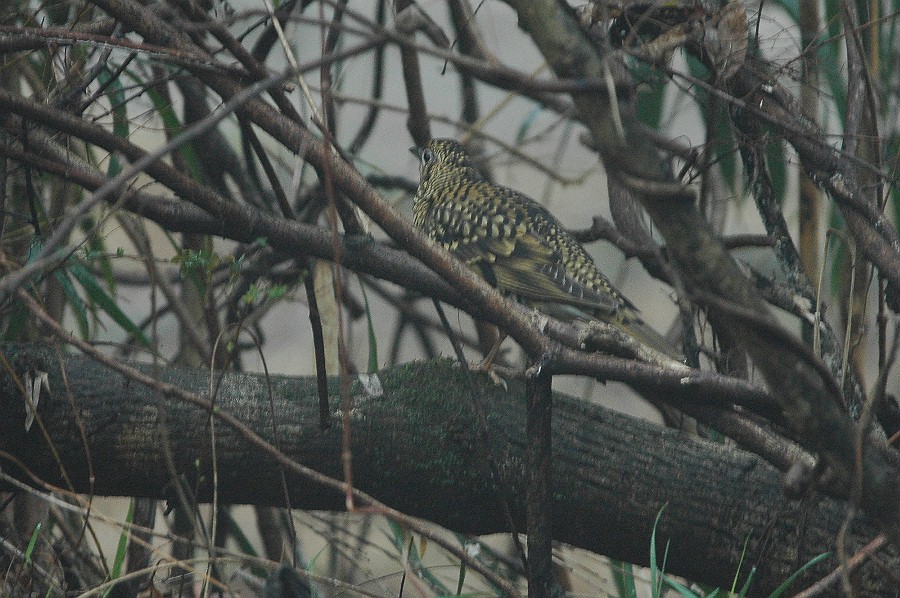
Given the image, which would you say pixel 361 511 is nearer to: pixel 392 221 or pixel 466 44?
pixel 392 221

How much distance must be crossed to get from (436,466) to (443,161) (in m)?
2.06

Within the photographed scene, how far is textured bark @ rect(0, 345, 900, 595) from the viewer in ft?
7.78

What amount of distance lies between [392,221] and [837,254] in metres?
2.33

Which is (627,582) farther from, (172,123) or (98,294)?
(172,123)

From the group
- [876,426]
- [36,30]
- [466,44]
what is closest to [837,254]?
[876,426]

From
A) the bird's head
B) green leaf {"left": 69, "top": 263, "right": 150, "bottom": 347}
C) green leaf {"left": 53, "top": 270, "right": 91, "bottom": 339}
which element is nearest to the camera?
green leaf {"left": 53, "top": 270, "right": 91, "bottom": 339}

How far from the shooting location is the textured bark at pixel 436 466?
93.4 inches

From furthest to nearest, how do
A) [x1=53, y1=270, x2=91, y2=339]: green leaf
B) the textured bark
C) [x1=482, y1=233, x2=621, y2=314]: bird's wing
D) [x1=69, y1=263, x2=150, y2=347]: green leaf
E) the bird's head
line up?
the bird's head
[x1=482, y1=233, x2=621, y2=314]: bird's wing
[x1=69, y1=263, x2=150, y2=347]: green leaf
[x1=53, y1=270, x2=91, y2=339]: green leaf
the textured bark

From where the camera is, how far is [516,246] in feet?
12.3

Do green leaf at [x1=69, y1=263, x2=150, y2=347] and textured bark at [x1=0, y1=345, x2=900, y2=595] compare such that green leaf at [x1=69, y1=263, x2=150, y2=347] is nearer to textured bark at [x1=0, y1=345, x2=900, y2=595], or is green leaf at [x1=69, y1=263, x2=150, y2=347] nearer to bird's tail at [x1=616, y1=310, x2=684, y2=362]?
textured bark at [x1=0, y1=345, x2=900, y2=595]

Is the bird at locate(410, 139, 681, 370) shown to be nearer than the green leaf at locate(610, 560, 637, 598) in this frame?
No

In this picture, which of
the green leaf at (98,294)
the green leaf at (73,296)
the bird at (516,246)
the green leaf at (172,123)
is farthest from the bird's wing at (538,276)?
the green leaf at (73,296)

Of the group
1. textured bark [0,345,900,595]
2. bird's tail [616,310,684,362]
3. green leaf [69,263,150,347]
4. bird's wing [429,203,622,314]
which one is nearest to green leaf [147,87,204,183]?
green leaf [69,263,150,347]

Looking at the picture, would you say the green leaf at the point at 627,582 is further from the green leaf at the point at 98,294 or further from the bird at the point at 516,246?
the green leaf at the point at 98,294
